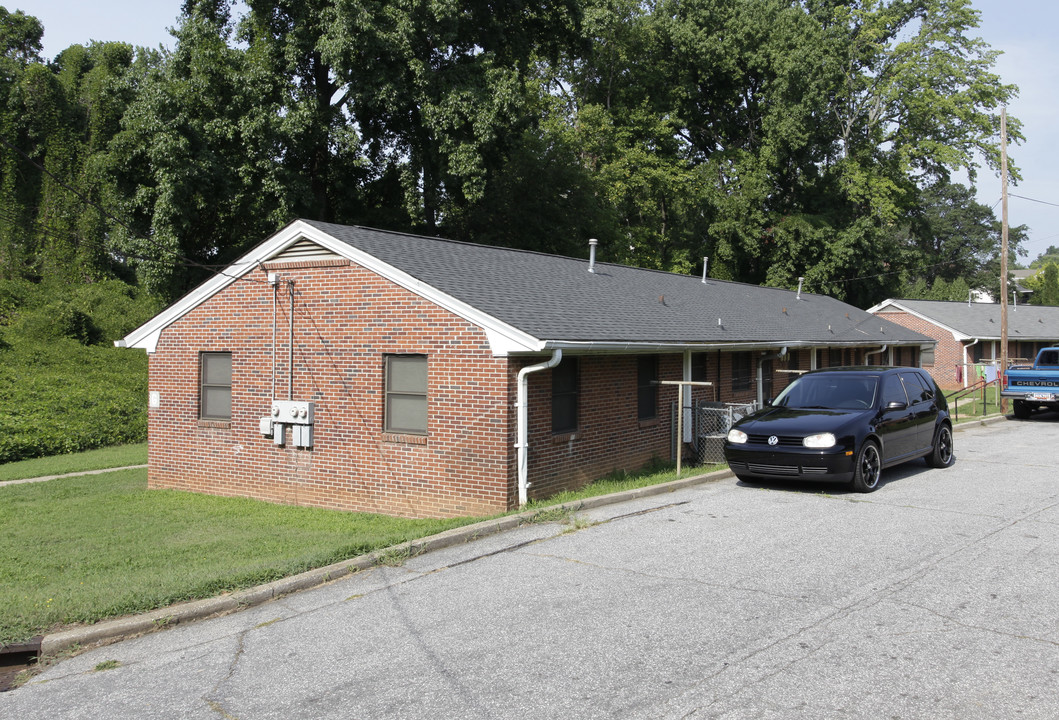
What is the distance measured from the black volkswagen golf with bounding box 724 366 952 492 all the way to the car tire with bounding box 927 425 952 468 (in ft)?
0.06

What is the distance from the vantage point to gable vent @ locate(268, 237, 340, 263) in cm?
1256

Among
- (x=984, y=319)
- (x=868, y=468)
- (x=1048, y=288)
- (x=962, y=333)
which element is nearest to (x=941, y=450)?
(x=868, y=468)

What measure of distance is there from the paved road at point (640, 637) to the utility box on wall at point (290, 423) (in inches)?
196

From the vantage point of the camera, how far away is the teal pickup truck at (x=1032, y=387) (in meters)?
22.5

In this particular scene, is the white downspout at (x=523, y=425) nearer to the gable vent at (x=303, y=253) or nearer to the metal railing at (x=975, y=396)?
the gable vent at (x=303, y=253)

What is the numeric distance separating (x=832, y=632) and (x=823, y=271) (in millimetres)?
38705

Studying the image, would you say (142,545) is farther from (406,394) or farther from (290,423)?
(406,394)

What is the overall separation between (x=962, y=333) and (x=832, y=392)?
3049cm

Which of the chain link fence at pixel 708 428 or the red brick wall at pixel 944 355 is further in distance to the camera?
the red brick wall at pixel 944 355

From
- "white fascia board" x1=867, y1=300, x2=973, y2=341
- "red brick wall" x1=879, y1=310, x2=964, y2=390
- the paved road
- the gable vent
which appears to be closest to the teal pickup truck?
"white fascia board" x1=867, y1=300, x2=973, y2=341

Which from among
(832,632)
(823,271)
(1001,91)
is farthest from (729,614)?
(1001,91)

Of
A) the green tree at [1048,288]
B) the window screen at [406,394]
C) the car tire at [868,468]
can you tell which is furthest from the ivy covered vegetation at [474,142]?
the green tree at [1048,288]

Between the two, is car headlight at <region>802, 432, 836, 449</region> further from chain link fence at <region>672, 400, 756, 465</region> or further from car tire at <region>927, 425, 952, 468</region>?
car tire at <region>927, 425, 952, 468</region>

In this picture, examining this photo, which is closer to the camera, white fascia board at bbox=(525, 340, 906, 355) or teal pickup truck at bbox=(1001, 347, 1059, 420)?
white fascia board at bbox=(525, 340, 906, 355)
